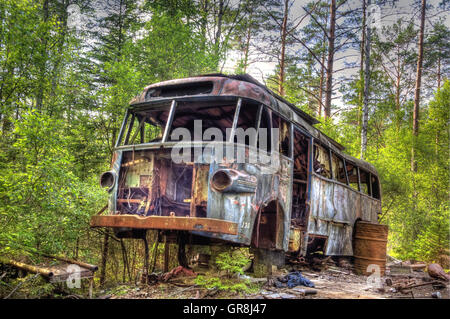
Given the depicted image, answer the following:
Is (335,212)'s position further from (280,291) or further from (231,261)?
(231,261)

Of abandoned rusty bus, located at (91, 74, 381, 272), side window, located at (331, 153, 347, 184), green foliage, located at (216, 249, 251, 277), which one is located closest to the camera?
abandoned rusty bus, located at (91, 74, 381, 272)

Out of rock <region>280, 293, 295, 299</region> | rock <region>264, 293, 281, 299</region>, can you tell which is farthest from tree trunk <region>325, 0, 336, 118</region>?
rock <region>264, 293, 281, 299</region>

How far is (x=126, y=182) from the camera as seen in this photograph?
5520 millimetres

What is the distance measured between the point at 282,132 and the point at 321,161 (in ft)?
7.75

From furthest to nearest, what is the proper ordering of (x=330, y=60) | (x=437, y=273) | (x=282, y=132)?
(x=330, y=60)
(x=437, y=273)
(x=282, y=132)

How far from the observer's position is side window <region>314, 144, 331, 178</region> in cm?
779

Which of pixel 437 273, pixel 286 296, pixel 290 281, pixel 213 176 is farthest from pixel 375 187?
pixel 213 176

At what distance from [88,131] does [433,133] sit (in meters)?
17.5

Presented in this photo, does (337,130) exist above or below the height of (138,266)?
above

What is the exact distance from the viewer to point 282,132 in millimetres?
6219

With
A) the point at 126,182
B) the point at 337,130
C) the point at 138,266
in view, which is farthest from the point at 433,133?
the point at 126,182

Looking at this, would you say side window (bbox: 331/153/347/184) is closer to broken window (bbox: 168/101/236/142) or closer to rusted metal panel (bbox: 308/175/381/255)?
rusted metal panel (bbox: 308/175/381/255)

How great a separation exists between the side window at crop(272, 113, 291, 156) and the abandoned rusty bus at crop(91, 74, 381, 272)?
2 centimetres
